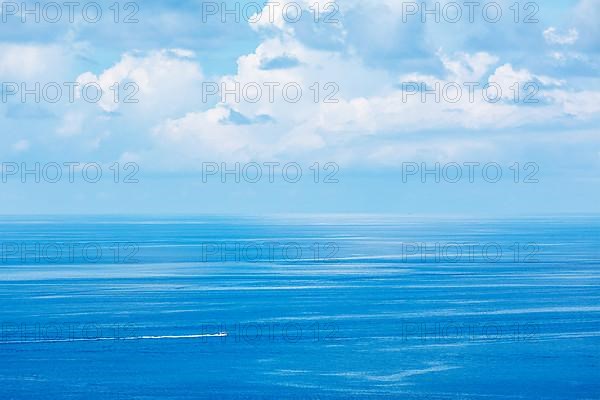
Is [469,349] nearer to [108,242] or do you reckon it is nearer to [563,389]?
[563,389]

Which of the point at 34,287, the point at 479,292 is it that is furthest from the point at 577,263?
the point at 34,287

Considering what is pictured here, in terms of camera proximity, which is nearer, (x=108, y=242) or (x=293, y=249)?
(x=293, y=249)

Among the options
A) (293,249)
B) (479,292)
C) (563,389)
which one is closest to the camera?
(563,389)

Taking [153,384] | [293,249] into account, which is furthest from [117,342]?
[293,249]

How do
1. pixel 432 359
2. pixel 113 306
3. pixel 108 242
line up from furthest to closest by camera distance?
pixel 108 242, pixel 113 306, pixel 432 359

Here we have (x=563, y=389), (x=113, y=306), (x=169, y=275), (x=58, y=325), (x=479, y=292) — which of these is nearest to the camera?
(x=563, y=389)

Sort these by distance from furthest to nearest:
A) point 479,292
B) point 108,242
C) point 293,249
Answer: point 108,242
point 293,249
point 479,292

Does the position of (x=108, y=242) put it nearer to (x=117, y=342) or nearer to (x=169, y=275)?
(x=169, y=275)
